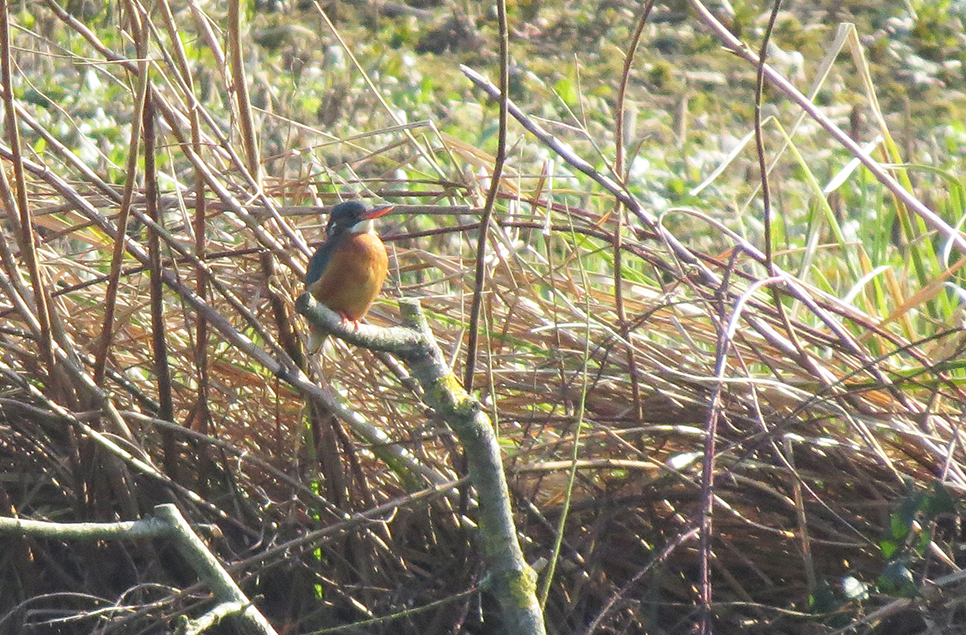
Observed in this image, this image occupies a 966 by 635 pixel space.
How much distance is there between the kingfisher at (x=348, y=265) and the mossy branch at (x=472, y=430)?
769 mm

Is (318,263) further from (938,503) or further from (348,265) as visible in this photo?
(938,503)

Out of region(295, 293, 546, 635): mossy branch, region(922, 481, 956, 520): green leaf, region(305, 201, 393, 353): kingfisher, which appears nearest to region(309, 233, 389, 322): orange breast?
region(305, 201, 393, 353): kingfisher

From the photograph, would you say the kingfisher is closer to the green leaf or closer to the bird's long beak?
the bird's long beak

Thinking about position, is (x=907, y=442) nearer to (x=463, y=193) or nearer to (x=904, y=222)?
(x=904, y=222)

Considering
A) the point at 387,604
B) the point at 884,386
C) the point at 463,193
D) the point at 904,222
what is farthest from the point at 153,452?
the point at 904,222

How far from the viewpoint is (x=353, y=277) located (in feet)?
8.41

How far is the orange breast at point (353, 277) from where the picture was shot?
2.54 metres

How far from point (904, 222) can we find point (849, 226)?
200 centimetres

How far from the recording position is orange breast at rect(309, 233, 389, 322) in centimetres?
254

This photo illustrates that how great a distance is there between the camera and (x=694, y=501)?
2.39 meters

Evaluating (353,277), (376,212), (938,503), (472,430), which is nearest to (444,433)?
(353,277)

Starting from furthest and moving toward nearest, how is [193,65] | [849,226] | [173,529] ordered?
[193,65] < [849,226] < [173,529]

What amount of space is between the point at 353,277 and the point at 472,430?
948 millimetres

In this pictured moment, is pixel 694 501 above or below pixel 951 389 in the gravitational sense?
below
